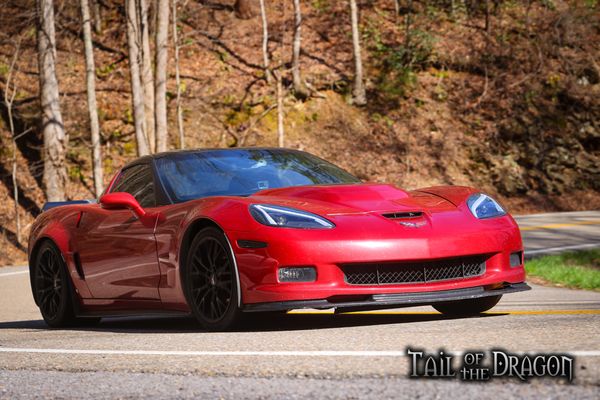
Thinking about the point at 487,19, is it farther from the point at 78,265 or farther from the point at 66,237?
the point at 78,265

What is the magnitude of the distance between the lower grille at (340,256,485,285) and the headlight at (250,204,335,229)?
317mm

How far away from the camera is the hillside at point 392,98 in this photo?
2820 cm

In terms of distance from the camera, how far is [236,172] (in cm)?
767

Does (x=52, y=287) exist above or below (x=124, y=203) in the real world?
below

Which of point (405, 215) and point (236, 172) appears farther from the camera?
point (236, 172)

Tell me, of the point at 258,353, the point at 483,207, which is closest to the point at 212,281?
the point at 258,353

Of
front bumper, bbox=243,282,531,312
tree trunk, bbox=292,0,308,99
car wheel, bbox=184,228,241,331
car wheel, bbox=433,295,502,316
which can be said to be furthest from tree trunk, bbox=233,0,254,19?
front bumper, bbox=243,282,531,312

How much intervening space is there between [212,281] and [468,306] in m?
2.04

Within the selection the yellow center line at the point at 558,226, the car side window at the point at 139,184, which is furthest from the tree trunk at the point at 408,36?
the car side window at the point at 139,184

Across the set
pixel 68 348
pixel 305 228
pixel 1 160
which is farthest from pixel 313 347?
pixel 1 160

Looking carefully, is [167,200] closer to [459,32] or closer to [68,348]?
[68,348]

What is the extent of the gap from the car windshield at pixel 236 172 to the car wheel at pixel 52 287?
147 cm

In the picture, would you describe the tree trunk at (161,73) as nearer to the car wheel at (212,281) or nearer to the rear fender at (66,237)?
the rear fender at (66,237)

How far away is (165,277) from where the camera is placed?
729 cm
